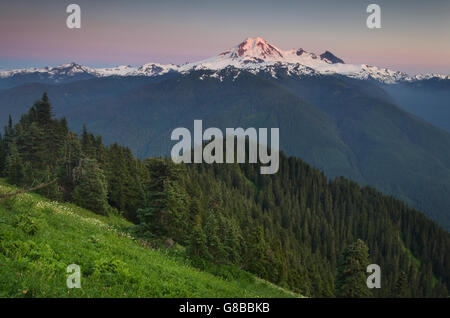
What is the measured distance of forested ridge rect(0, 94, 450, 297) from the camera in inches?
1099

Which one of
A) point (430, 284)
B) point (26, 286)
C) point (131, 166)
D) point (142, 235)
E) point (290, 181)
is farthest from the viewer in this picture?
point (290, 181)

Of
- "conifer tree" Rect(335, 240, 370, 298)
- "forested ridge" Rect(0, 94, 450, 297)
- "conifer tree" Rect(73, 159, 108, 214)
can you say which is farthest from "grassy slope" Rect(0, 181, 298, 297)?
"conifer tree" Rect(335, 240, 370, 298)

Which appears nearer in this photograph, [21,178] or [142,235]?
[142,235]

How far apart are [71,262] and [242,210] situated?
72.0 m

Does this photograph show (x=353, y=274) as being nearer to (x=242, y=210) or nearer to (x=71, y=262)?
(x=71, y=262)

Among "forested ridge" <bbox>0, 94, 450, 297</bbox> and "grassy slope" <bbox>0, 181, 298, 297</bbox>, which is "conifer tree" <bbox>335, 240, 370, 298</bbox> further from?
"grassy slope" <bbox>0, 181, 298, 297</bbox>

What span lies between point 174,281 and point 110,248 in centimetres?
423

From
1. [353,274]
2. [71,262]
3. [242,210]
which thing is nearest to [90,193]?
[71,262]

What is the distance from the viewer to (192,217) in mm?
41000

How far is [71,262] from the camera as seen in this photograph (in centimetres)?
1234

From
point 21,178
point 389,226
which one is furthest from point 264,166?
point 21,178

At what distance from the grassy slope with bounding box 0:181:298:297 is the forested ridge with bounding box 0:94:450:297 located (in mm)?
3033

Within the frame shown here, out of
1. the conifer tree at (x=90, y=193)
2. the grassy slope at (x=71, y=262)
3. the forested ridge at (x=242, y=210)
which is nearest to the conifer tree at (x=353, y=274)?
the forested ridge at (x=242, y=210)
